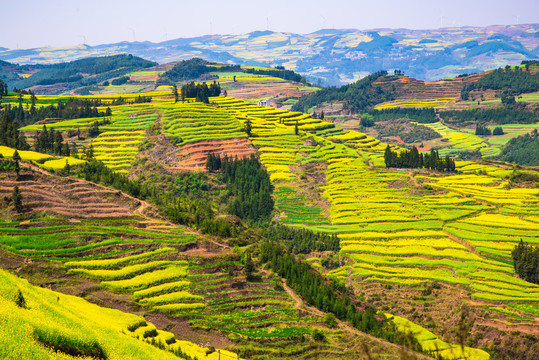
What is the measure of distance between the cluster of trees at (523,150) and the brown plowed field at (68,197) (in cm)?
14703

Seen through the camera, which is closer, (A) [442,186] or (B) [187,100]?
(A) [442,186]

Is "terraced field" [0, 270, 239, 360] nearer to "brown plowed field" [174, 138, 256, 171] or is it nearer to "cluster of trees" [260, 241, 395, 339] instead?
"cluster of trees" [260, 241, 395, 339]

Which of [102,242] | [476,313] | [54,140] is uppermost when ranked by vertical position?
[54,140]

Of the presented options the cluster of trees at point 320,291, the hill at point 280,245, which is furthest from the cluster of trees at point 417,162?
the cluster of trees at point 320,291

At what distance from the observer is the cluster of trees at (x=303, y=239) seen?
303 feet

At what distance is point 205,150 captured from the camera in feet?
444

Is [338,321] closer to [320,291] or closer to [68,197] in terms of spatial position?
[320,291]

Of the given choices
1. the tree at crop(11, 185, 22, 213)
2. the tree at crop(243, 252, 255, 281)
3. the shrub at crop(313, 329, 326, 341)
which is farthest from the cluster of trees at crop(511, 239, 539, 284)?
the tree at crop(11, 185, 22, 213)

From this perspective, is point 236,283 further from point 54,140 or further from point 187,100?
point 187,100

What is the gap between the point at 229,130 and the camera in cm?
14938

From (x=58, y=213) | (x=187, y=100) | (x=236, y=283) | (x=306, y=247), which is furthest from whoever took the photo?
(x=187, y=100)

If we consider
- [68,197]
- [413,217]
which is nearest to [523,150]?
[413,217]

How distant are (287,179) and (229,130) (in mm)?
31962

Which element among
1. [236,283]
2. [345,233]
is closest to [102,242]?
[236,283]
